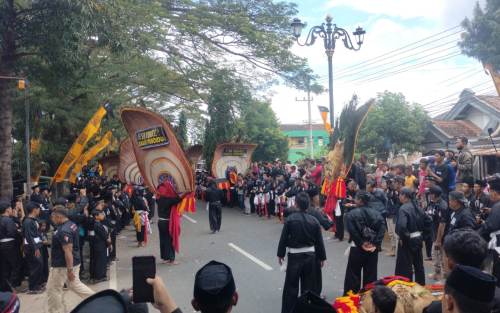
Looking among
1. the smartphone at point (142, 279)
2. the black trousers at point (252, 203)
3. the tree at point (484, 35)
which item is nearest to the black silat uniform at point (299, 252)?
the smartphone at point (142, 279)

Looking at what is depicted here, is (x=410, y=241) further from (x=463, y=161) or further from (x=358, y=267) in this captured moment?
(x=463, y=161)

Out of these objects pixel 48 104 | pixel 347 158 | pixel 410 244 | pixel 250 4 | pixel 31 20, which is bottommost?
pixel 410 244

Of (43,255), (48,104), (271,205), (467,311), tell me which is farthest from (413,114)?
(467,311)

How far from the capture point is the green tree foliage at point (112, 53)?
10727mm

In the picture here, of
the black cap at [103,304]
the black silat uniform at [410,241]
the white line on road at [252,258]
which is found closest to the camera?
the black cap at [103,304]

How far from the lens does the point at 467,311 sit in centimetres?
258

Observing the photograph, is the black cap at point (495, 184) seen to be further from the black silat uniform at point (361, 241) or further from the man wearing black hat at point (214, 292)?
the man wearing black hat at point (214, 292)

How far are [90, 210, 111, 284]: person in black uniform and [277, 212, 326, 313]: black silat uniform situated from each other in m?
4.30

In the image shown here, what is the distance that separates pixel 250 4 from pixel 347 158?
368 inches

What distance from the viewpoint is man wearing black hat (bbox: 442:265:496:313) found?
8.44 feet

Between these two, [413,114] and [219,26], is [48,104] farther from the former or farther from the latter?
[413,114]

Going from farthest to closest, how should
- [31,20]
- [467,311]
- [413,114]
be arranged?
[413,114] < [31,20] < [467,311]

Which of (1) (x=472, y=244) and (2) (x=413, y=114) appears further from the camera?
(2) (x=413, y=114)

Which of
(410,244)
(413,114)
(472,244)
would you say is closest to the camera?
(472,244)
